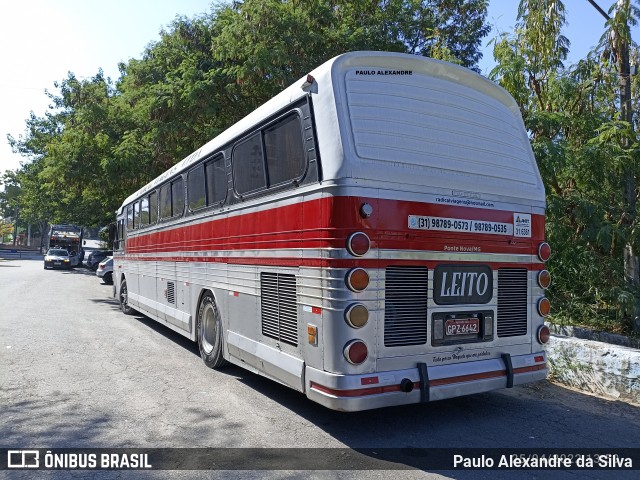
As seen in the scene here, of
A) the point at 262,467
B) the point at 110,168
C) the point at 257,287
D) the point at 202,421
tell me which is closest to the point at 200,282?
the point at 257,287

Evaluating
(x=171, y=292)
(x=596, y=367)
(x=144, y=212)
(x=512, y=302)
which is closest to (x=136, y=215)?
(x=144, y=212)

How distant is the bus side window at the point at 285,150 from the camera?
508 centimetres

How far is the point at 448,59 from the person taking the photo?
9.89m

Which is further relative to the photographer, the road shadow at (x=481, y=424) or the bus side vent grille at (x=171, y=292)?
the bus side vent grille at (x=171, y=292)

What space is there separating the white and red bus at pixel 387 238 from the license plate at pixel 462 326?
1cm

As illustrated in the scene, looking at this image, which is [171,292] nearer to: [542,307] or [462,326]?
[462,326]

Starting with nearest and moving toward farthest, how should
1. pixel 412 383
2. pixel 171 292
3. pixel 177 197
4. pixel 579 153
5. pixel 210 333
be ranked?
pixel 412 383 < pixel 210 333 < pixel 579 153 < pixel 177 197 < pixel 171 292

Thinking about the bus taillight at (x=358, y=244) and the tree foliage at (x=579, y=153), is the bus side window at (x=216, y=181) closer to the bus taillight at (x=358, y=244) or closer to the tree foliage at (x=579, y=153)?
the bus taillight at (x=358, y=244)

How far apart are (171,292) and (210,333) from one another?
2236 mm

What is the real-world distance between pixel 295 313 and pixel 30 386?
3779mm

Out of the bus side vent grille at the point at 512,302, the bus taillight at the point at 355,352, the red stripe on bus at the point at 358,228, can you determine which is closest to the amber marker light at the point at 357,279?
the red stripe on bus at the point at 358,228

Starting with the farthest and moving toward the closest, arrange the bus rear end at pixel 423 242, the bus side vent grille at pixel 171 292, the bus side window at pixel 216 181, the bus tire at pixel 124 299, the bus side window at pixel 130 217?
the bus tire at pixel 124 299 < the bus side window at pixel 130 217 < the bus side vent grille at pixel 171 292 < the bus side window at pixel 216 181 < the bus rear end at pixel 423 242

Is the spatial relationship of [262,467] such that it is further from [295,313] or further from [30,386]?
[30,386]

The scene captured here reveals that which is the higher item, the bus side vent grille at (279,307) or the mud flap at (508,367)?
the bus side vent grille at (279,307)
